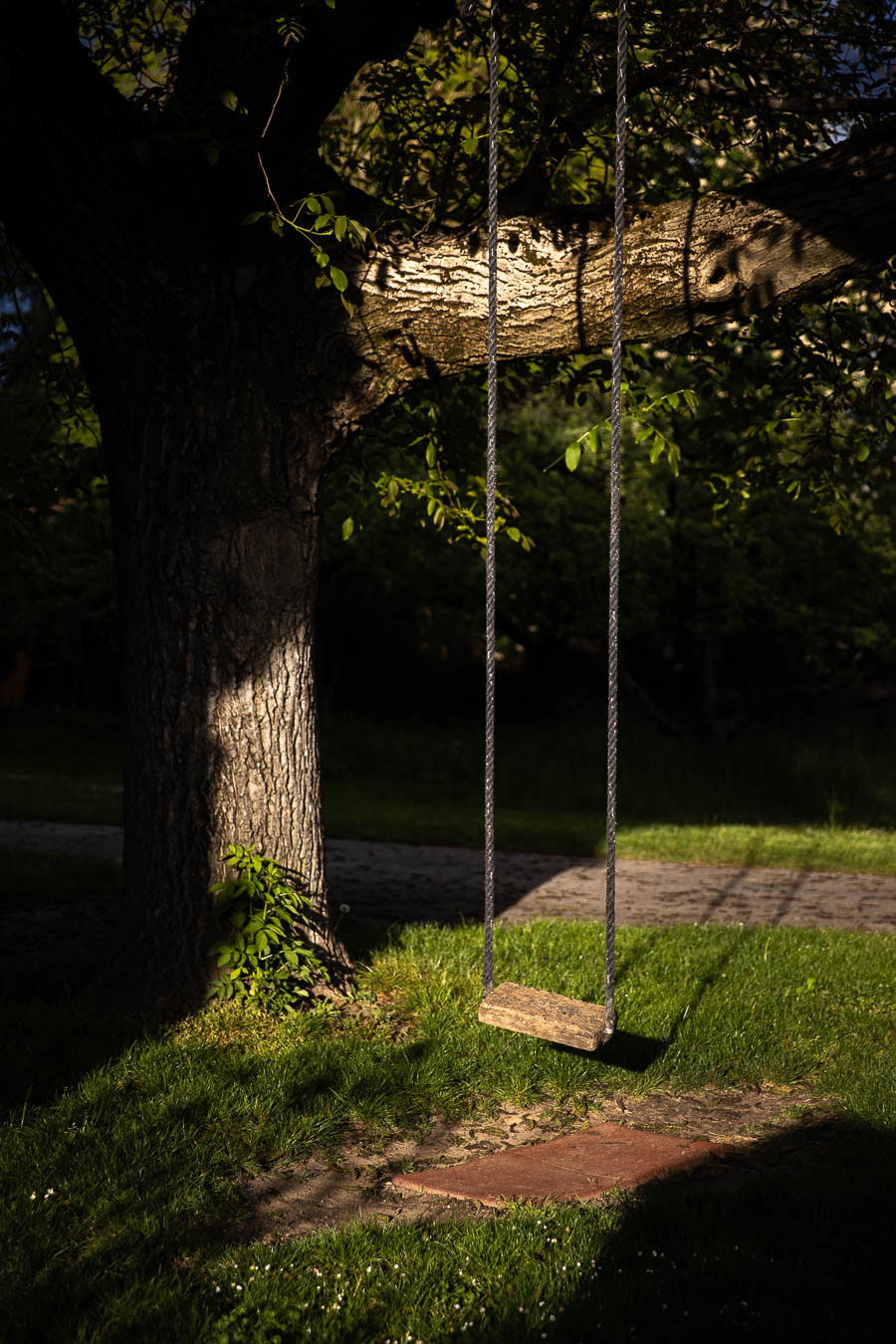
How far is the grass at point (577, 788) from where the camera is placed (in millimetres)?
11672

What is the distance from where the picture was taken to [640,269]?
495 centimetres

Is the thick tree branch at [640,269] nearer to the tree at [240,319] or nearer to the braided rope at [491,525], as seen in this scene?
the tree at [240,319]

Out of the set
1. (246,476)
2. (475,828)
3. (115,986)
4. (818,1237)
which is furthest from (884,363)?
(475,828)

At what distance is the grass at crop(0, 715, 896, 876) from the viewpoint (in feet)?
38.3

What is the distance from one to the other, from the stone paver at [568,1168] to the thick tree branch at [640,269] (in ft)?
10.4

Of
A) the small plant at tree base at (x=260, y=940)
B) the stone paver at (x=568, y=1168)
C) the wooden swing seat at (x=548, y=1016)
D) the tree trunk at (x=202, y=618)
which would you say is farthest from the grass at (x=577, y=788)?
the wooden swing seat at (x=548, y=1016)

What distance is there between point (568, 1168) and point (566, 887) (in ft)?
17.6

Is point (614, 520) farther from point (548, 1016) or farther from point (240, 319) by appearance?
point (240, 319)

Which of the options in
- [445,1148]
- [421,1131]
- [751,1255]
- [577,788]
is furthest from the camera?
[577,788]

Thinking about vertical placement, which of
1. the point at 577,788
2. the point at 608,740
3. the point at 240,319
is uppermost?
the point at 240,319

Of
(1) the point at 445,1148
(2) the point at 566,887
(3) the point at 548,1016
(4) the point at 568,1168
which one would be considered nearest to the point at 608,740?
(3) the point at 548,1016

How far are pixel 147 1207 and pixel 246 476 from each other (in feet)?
9.83

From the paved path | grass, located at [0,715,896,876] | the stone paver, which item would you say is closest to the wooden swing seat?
the stone paver

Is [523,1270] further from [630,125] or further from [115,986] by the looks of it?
[630,125]
